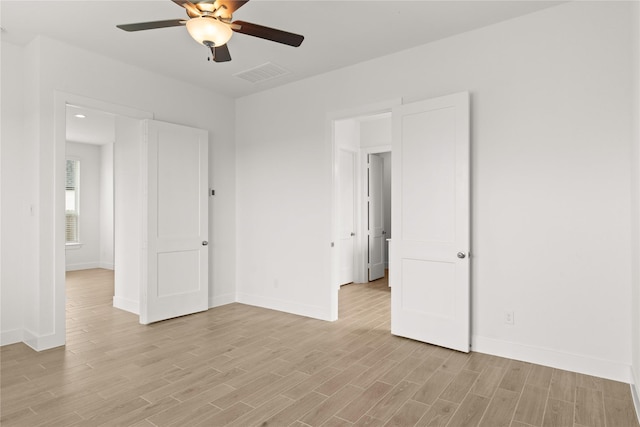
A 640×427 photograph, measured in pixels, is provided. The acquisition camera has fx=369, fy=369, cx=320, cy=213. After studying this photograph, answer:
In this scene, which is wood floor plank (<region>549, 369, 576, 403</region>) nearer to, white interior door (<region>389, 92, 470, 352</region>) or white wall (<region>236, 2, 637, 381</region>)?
white wall (<region>236, 2, 637, 381</region>)

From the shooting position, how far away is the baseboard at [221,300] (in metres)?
5.16

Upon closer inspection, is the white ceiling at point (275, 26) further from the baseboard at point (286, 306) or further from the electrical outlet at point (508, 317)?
the baseboard at point (286, 306)

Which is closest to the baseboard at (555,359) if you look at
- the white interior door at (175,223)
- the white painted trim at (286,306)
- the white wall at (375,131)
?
the white painted trim at (286,306)

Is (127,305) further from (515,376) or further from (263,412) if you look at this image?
(515,376)

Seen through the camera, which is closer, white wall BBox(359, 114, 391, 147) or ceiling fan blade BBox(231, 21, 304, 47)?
ceiling fan blade BBox(231, 21, 304, 47)

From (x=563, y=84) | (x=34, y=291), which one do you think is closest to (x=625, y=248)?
(x=563, y=84)

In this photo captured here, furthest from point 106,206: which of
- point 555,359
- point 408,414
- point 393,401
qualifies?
point 555,359

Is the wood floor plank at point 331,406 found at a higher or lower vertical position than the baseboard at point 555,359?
lower

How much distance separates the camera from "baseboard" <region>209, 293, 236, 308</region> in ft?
16.9

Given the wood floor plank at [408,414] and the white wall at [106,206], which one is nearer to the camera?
the wood floor plank at [408,414]

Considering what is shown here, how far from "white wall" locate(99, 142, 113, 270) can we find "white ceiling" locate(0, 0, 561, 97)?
549cm

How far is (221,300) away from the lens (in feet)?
17.3

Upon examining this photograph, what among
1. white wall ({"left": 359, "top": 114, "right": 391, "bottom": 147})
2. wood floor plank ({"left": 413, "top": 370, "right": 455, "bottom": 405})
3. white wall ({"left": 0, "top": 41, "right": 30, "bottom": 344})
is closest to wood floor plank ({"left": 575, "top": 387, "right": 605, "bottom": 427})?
wood floor plank ({"left": 413, "top": 370, "right": 455, "bottom": 405})

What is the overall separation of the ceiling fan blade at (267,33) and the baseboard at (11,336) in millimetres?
3770
